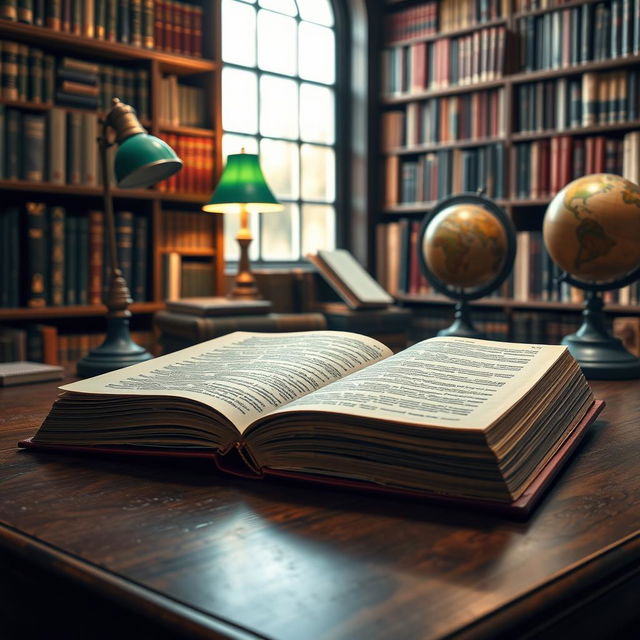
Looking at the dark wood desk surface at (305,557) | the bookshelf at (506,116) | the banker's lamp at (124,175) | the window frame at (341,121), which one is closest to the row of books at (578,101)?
the bookshelf at (506,116)

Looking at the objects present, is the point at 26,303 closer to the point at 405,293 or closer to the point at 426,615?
the point at 405,293

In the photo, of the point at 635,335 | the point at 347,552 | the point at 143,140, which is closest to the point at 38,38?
the point at 143,140

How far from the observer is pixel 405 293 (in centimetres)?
408

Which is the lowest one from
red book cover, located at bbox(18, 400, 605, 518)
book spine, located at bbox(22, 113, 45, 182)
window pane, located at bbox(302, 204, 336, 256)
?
red book cover, located at bbox(18, 400, 605, 518)

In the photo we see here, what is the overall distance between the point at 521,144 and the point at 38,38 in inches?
86.7

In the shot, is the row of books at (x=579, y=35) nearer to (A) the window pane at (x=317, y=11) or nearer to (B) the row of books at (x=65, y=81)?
(A) the window pane at (x=317, y=11)

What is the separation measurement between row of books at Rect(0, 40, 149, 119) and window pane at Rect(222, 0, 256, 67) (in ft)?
2.30

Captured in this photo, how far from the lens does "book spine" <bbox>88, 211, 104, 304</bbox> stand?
304 cm

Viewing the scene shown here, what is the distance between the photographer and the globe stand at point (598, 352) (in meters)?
1.53

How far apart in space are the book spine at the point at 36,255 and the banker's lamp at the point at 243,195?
63cm

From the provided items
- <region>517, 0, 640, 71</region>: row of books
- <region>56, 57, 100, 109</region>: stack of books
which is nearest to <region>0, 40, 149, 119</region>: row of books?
<region>56, 57, 100, 109</region>: stack of books

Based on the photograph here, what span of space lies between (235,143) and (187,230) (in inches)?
25.9

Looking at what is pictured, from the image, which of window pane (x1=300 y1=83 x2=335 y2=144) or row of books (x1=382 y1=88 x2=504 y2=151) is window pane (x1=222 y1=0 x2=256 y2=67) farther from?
row of books (x1=382 y1=88 x2=504 y2=151)

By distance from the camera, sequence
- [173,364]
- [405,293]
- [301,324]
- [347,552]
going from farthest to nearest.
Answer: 1. [405,293]
2. [301,324]
3. [173,364]
4. [347,552]
